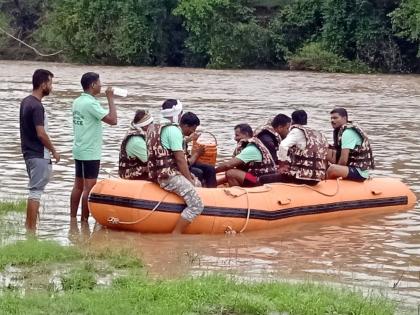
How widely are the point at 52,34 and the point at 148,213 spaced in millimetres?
41945

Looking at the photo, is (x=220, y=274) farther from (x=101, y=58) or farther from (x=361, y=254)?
(x=101, y=58)

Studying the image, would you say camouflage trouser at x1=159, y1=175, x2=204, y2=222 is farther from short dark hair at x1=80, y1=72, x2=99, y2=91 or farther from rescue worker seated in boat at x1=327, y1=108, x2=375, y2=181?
rescue worker seated in boat at x1=327, y1=108, x2=375, y2=181

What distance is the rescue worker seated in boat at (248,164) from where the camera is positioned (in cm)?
1013

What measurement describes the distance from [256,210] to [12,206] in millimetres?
2512

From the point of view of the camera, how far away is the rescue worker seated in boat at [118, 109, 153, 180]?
9391mm

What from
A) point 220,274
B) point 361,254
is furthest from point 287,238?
point 220,274

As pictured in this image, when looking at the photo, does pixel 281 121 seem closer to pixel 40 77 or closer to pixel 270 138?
pixel 270 138

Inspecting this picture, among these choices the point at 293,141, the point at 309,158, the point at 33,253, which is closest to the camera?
the point at 33,253

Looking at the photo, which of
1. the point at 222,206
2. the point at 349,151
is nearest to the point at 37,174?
the point at 222,206

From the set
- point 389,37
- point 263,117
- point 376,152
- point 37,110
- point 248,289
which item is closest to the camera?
point 248,289

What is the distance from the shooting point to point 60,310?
5.65 m

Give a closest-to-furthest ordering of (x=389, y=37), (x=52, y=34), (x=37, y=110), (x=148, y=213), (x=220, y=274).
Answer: (x=220, y=274)
(x=37, y=110)
(x=148, y=213)
(x=389, y=37)
(x=52, y=34)

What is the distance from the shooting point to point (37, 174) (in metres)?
8.56

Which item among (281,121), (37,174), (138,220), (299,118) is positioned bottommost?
(138,220)
